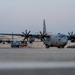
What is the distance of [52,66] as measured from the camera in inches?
54.1

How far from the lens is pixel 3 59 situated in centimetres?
137

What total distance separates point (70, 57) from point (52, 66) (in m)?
0.28

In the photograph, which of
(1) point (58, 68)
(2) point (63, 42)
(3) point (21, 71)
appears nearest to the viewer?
(3) point (21, 71)

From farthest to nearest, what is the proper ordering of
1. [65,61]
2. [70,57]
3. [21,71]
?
1. [70,57]
2. [65,61]
3. [21,71]

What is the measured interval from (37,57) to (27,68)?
213mm

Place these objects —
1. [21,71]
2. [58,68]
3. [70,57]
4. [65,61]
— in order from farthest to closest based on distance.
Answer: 1. [70,57]
2. [65,61]
3. [58,68]
4. [21,71]

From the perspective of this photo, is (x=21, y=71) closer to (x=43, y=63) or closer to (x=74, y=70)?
(x=43, y=63)

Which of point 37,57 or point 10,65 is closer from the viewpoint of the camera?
point 10,65

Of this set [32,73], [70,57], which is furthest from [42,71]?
[70,57]

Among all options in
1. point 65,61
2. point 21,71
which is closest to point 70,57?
point 65,61

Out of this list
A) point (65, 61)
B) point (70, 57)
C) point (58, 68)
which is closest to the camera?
point (58, 68)

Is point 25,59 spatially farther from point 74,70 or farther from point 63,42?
point 63,42

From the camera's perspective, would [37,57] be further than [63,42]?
No

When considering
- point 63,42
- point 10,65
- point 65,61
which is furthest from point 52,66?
point 63,42
